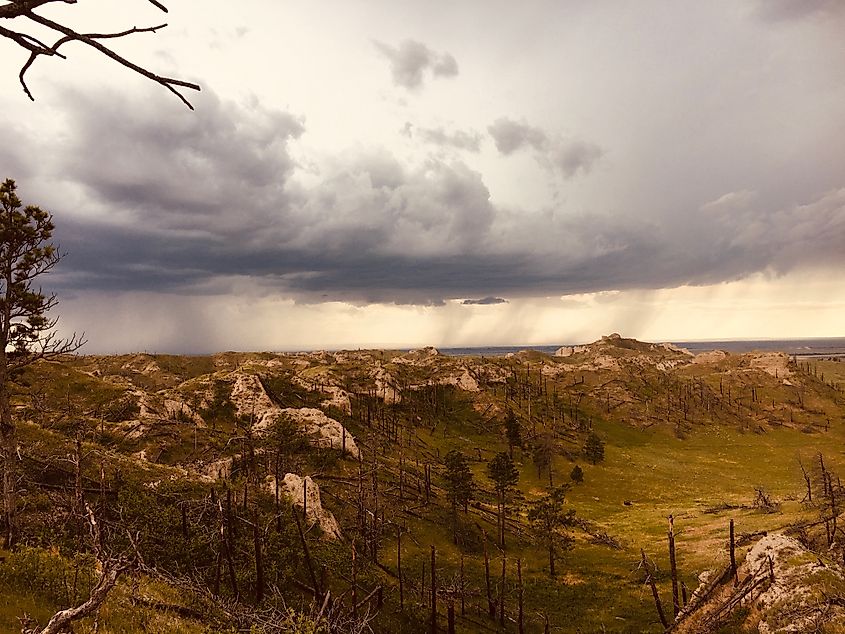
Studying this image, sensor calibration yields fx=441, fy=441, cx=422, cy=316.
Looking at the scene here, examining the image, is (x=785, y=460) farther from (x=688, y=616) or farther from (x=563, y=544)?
(x=688, y=616)

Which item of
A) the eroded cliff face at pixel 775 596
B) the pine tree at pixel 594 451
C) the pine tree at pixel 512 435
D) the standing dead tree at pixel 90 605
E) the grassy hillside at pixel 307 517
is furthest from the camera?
the pine tree at pixel 512 435

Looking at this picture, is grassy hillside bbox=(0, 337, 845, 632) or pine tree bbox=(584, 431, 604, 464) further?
pine tree bbox=(584, 431, 604, 464)

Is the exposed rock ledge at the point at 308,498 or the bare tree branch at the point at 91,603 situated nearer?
the bare tree branch at the point at 91,603

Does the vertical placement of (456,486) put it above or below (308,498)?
below

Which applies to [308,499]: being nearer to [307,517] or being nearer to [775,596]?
[307,517]

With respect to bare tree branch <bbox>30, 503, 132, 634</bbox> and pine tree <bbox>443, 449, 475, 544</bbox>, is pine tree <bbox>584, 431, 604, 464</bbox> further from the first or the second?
bare tree branch <bbox>30, 503, 132, 634</bbox>

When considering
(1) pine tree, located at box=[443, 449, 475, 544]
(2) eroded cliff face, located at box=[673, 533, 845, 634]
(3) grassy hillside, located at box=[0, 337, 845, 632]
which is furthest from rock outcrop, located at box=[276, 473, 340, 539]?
(2) eroded cliff face, located at box=[673, 533, 845, 634]

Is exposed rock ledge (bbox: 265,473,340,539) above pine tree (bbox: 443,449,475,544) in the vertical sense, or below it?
above

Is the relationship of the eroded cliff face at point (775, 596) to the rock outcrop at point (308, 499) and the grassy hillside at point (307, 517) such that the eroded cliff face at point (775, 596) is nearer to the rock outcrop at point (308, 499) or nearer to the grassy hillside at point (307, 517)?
the grassy hillside at point (307, 517)

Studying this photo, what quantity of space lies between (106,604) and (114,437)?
7412cm

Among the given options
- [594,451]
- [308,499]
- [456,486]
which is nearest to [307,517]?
[308,499]

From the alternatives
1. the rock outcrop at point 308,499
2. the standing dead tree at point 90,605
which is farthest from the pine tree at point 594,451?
the standing dead tree at point 90,605

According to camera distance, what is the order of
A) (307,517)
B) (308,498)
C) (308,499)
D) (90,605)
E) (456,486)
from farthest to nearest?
1. (456,486)
2. (308,498)
3. (308,499)
4. (307,517)
5. (90,605)

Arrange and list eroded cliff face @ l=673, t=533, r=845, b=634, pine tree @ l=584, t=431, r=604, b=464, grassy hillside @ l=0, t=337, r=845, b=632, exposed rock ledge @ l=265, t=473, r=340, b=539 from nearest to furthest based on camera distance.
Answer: grassy hillside @ l=0, t=337, r=845, b=632, eroded cliff face @ l=673, t=533, r=845, b=634, exposed rock ledge @ l=265, t=473, r=340, b=539, pine tree @ l=584, t=431, r=604, b=464
